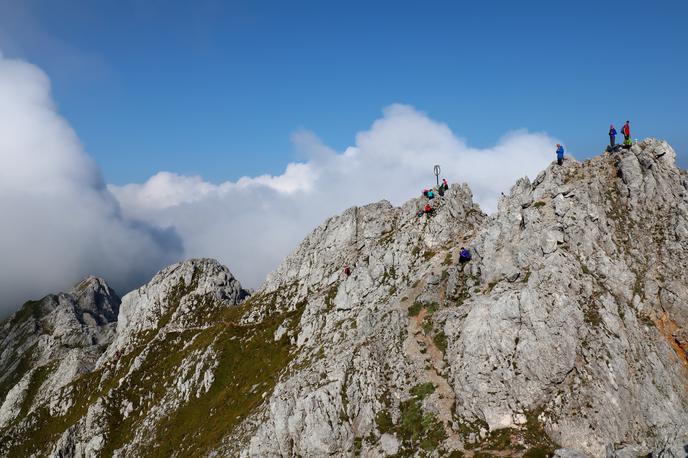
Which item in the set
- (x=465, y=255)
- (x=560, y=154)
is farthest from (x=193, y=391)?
(x=560, y=154)

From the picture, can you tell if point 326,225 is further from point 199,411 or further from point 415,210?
point 199,411

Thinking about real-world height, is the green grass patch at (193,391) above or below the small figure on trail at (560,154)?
below

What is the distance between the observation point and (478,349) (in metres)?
54.5

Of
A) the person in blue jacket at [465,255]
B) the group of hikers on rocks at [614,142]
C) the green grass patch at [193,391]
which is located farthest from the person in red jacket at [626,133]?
the green grass patch at [193,391]

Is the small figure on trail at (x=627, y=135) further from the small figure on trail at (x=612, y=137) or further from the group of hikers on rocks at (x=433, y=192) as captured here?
the group of hikers on rocks at (x=433, y=192)

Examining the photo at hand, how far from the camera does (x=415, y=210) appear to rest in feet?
307

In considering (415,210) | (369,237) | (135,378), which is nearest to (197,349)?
(135,378)

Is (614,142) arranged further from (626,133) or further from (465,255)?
(465,255)

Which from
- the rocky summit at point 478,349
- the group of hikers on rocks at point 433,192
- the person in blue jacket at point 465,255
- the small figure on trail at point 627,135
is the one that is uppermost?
the group of hikers on rocks at point 433,192

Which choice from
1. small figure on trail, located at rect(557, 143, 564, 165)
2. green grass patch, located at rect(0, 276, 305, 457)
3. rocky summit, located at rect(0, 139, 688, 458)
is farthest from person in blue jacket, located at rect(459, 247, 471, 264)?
green grass patch, located at rect(0, 276, 305, 457)

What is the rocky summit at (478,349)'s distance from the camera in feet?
157

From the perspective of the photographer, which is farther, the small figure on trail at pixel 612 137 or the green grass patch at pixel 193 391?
the green grass patch at pixel 193 391

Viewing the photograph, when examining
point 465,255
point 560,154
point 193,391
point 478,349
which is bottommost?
point 478,349

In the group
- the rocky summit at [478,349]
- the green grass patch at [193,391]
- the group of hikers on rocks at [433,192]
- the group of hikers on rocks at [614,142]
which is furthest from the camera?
the group of hikers on rocks at [433,192]
